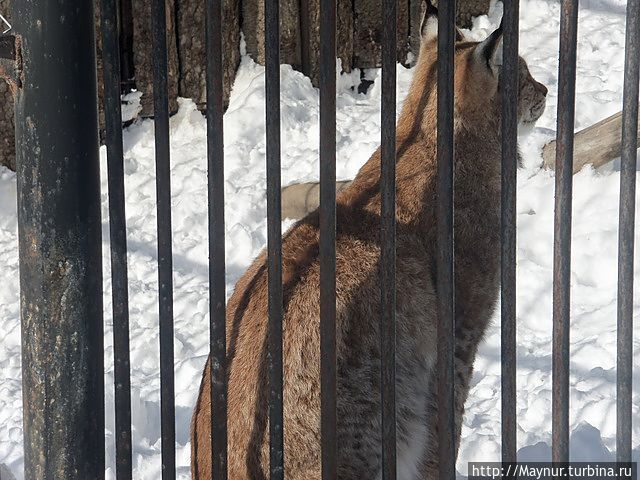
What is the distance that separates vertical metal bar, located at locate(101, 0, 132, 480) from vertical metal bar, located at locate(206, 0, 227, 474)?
0.20m

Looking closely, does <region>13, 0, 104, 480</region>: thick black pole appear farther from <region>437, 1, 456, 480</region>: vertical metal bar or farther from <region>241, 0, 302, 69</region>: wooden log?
<region>241, 0, 302, 69</region>: wooden log

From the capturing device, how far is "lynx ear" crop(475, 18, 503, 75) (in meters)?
3.40

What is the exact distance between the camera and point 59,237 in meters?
1.88

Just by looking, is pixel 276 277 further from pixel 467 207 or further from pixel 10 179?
pixel 10 179

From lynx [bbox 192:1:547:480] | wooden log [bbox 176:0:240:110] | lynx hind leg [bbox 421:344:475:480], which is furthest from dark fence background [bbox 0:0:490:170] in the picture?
lynx hind leg [bbox 421:344:475:480]

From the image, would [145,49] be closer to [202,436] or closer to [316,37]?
[316,37]

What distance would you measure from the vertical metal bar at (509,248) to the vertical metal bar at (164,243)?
735mm

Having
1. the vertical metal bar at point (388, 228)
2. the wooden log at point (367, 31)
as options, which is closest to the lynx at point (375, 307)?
the vertical metal bar at point (388, 228)

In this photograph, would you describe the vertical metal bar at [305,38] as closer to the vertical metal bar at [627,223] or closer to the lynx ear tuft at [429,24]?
the lynx ear tuft at [429,24]

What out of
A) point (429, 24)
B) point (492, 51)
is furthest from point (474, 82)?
point (429, 24)

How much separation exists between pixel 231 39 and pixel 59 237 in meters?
6.79

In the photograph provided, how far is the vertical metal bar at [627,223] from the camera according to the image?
1854 millimetres

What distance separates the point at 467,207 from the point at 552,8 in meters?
5.88

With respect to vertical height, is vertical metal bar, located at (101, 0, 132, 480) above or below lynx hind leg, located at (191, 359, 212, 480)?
above
